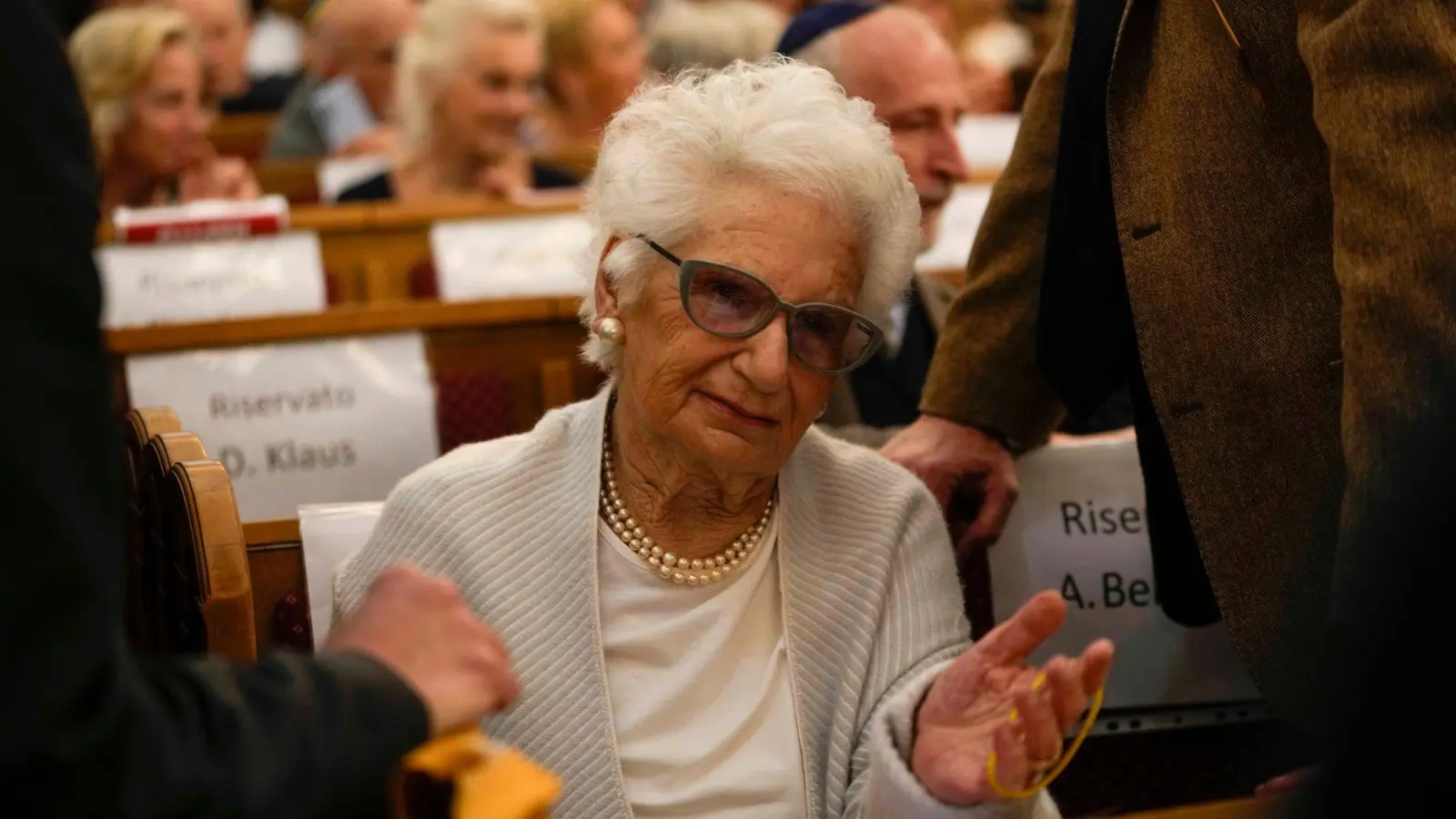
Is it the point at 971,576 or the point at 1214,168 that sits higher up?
the point at 1214,168

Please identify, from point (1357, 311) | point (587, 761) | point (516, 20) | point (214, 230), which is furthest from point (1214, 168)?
point (516, 20)

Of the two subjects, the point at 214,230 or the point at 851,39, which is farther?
the point at 214,230

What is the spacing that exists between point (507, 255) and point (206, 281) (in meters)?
0.80

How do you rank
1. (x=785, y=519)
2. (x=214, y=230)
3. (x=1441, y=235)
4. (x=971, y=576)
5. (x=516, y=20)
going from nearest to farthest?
(x=1441, y=235)
(x=785, y=519)
(x=971, y=576)
(x=214, y=230)
(x=516, y=20)

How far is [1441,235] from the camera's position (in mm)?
1596

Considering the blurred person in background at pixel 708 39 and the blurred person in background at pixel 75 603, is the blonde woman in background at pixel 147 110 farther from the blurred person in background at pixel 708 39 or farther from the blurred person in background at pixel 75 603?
the blurred person in background at pixel 75 603

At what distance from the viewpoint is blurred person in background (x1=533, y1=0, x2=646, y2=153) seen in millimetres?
6227

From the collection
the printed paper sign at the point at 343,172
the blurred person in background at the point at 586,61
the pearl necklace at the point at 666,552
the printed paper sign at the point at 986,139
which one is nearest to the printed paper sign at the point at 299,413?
the pearl necklace at the point at 666,552

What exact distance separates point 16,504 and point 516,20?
4.62 metres

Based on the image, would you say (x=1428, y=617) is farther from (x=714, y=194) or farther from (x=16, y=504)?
(x=714, y=194)

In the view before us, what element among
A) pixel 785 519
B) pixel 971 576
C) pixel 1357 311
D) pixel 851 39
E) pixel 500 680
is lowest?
pixel 971 576

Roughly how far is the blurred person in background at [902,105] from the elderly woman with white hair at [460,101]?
177 centimetres

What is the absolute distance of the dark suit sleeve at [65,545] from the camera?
0.96 meters

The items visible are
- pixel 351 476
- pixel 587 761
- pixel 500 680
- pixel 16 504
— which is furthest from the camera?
pixel 351 476
